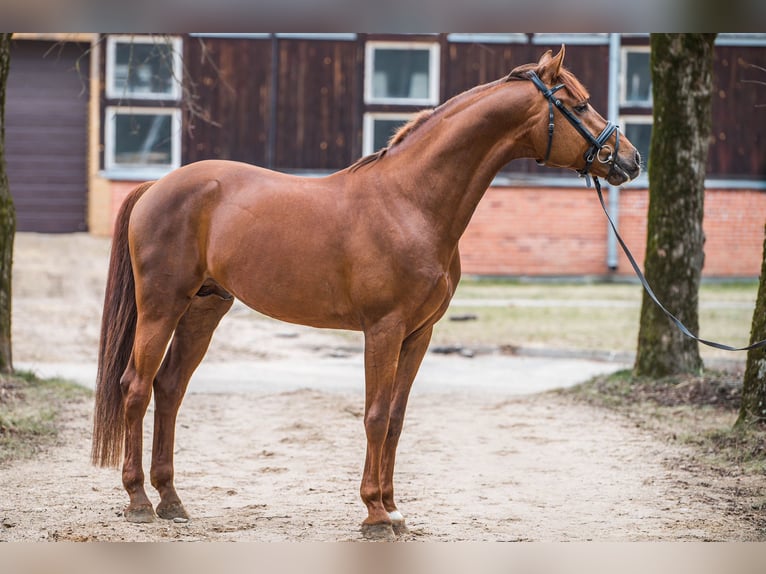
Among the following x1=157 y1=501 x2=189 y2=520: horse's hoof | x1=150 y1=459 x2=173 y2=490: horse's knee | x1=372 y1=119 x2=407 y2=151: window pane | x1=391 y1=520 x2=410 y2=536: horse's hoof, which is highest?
x1=372 y1=119 x2=407 y2=151: window pane

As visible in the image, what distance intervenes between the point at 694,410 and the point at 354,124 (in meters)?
13.1

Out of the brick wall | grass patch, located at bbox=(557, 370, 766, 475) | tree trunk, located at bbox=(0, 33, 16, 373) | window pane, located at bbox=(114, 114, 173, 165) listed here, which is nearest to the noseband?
grass patch, located at bbox=(557, 370, 766, 475)

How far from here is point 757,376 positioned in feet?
23.1

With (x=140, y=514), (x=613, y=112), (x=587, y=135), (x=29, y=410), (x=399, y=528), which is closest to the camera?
(x=587, y=135)

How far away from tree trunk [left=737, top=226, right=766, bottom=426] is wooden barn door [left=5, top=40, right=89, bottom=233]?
16.2 m

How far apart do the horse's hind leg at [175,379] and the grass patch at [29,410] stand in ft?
5.98

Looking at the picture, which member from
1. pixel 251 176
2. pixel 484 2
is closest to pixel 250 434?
pixel 251 176

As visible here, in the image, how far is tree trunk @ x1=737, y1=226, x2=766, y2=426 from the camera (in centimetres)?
694

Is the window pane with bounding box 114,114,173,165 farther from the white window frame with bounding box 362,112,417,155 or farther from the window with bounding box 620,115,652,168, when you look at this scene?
the window with bounding box 620,115,652,168

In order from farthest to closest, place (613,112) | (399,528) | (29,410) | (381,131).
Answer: (381,131) → (613,112) → (29,410) → (399,528)

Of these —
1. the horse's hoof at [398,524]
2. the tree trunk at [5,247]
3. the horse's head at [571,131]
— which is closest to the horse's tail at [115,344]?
the horse's hoof at [398,524]

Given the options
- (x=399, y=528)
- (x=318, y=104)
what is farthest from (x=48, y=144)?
(x=399, y=528)

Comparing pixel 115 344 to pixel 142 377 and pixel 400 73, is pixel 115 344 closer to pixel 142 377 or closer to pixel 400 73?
pixel 142 377

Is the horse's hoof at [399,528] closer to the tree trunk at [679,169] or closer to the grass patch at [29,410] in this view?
the grass patch at [29,410]
